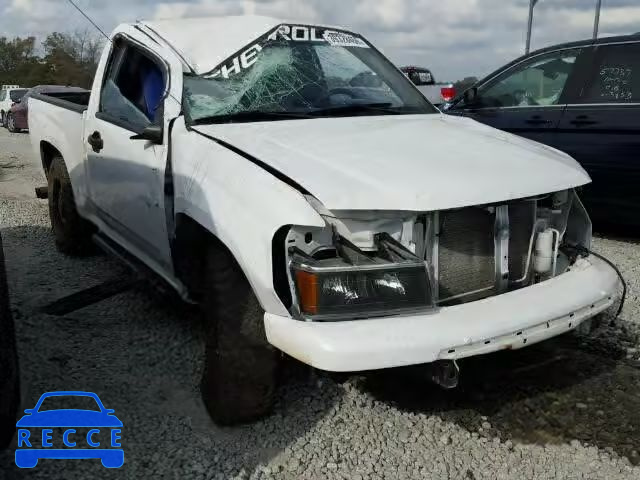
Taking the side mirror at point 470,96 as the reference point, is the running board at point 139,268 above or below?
below

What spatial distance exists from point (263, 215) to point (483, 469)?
132 cm

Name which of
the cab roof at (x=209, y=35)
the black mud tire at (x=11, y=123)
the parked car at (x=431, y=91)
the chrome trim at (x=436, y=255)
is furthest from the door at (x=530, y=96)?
the black mud tire at (x=11, y=123)

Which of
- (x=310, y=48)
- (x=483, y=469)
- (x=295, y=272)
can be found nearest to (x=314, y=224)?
(x=295, y=272)

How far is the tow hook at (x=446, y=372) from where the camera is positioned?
2.36 meters

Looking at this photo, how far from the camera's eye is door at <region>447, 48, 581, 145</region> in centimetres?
577

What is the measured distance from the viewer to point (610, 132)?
17.7 feet

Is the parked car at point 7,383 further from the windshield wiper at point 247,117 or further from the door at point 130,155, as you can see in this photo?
the windshield wiper at point 247,117

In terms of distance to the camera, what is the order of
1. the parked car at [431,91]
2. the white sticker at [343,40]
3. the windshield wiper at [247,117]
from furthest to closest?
the parked car at [431,91] < the white sticker at [343,40] < the windshield wiper at [247,117]

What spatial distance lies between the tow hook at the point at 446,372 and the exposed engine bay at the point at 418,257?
0.20 meters

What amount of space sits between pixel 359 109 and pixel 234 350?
1.59 m

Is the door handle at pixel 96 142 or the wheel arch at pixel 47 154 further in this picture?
the wheel arch at pixel 47 154

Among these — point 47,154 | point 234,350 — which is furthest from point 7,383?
point 47,154

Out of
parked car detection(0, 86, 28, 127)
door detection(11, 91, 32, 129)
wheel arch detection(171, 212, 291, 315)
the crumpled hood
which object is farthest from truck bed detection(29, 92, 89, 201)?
parked car detection(0, 86, 28, 127)

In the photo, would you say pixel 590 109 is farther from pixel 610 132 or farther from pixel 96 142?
pixel 96 142
